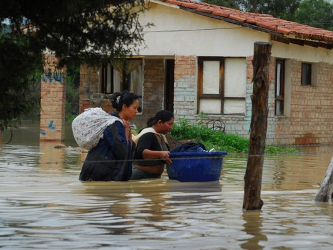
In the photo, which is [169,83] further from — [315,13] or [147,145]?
[315,13]

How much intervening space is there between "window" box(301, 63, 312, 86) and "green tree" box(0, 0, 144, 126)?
19.7 metres

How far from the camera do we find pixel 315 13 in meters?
44.3

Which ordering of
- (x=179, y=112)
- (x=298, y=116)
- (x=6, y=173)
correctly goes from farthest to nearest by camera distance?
1. (x=298, y=116)
2. (x=179, y=112)
3. (x=6, y=173)

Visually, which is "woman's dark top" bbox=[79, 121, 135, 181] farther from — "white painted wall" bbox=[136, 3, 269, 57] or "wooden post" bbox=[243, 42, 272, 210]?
"white painted wall" bbox=[136, 3, 269, 57]

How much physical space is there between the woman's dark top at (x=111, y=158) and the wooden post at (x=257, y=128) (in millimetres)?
2590

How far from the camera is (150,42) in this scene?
2570 centimetres

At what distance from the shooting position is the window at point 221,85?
25.3m

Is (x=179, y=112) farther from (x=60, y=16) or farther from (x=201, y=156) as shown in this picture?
(x=60, y=16)

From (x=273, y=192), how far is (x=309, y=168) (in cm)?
514

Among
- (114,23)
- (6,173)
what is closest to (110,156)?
(6,173)

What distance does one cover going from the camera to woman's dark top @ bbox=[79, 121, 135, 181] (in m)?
12.8

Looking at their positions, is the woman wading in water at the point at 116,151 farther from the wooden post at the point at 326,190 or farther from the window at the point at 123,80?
the window at the point at 123,80

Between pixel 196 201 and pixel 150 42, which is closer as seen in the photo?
pixel 196 201

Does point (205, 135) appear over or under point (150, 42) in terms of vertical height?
under
